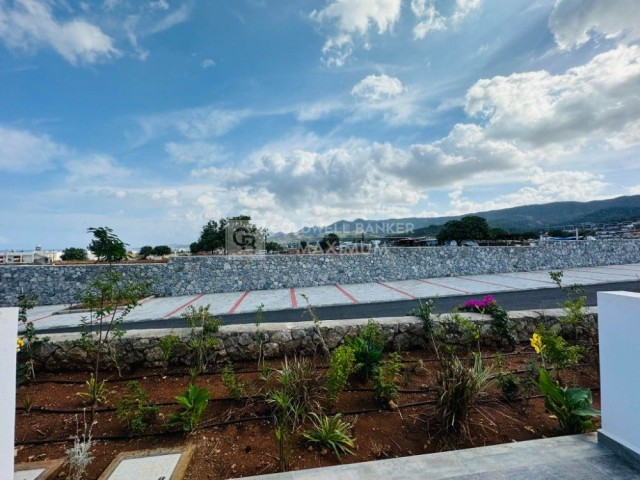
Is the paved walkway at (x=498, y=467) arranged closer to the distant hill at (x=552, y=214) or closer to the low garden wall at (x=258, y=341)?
the low garden wall at (x=258, y=341)

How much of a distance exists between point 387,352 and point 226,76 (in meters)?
10.0

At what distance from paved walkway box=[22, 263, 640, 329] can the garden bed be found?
185 inches

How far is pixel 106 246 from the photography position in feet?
8.67

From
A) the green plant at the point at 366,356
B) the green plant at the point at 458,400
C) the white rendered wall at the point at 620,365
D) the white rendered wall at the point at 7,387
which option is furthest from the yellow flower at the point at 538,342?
the white rendered wall at the point at 7,387

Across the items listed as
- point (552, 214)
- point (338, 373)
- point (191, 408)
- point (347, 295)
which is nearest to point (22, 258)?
point (347, 295)

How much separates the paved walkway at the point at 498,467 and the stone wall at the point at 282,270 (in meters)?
10.3

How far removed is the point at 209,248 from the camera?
2570 centimetres

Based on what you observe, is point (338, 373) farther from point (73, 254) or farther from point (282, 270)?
point (73, 254)

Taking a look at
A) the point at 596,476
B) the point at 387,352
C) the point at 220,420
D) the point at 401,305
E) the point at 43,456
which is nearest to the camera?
the point at 596,476

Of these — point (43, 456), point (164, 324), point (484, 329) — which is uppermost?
point (484, 329)

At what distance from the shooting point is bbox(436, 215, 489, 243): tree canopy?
31781mm

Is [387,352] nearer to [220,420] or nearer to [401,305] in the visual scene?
[220,420]

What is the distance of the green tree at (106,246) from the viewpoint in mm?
2617

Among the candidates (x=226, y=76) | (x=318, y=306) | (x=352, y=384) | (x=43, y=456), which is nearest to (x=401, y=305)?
(x=318, y=306)
